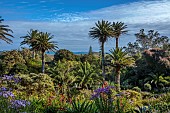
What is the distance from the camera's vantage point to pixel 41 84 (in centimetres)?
3300

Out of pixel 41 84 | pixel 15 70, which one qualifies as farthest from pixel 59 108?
pixel 15 70

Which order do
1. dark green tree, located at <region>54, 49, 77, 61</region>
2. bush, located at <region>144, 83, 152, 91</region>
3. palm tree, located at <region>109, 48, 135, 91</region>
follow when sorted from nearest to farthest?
palm tree, located at <region>109, 48, 135, 91</region> < bush, located at <region>144, 83, 152, 91</region> < dark green tree, located at <region>54, 49, 77, 61</region>

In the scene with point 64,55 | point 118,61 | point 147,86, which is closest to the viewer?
point 118,61

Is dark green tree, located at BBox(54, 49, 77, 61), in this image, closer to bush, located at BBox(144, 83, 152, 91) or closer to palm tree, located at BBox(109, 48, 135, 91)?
palm tree, located at BBox(109, 48, 135, 91)

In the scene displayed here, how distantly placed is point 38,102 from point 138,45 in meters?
81.7

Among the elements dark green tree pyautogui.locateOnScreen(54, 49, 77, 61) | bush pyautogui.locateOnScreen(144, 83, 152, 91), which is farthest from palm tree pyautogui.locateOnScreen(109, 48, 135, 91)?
dark green tree pyautogui.locateOnScreen(54, 49, 77, 61)

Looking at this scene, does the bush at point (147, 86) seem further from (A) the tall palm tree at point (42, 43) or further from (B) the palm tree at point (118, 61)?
(A) the tall palm tree at point (42, 43)

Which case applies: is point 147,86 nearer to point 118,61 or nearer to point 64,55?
point 118,61

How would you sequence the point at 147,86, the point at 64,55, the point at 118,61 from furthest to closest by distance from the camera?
the point at 64,55 → the point at 147,86 → the point at 118,61

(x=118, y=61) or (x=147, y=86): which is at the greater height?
(x=118, y=61)

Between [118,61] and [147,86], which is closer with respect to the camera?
[118,61]

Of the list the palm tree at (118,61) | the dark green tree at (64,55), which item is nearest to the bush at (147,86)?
the palm tree at (118,61)

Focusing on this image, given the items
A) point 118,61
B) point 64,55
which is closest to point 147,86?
point 118,61

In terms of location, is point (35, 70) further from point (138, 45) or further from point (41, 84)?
point (138, 45)
